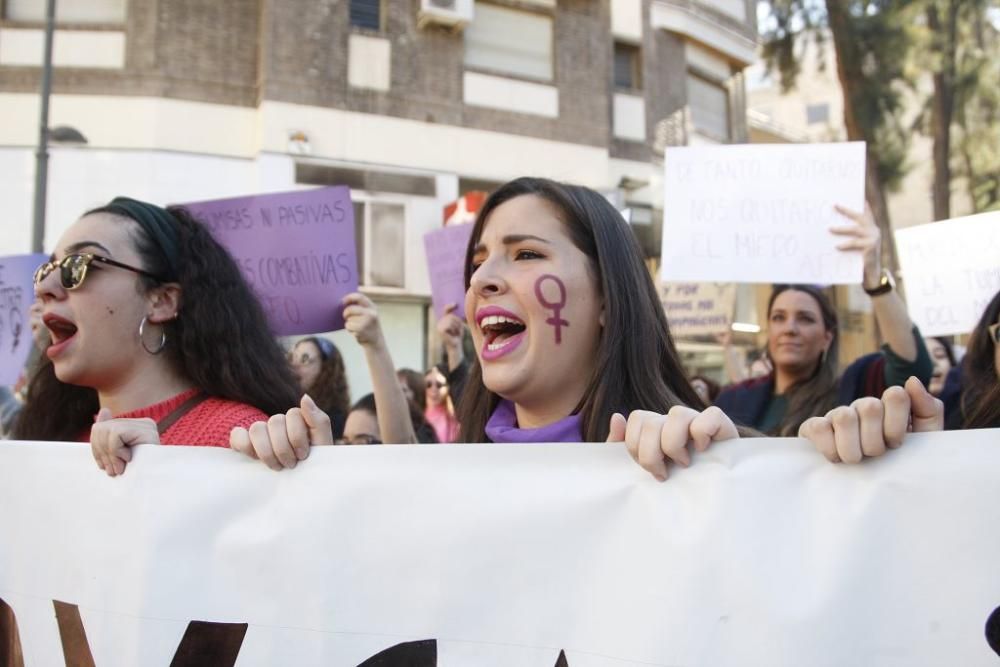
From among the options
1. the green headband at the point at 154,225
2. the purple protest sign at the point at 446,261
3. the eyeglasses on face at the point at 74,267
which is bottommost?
the eyeglasses on face at the point at 74,267

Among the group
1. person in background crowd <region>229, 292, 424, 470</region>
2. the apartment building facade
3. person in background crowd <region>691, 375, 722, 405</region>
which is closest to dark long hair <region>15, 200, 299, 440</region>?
person in background crowd <region>229, 292, 424, 470</region>

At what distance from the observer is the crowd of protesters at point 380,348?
170 cm

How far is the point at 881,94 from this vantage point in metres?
10.8

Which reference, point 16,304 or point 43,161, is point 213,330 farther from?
point 43,161

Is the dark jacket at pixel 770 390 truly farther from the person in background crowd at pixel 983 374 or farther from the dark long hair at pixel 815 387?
the person in background crowd at pixel 983 374

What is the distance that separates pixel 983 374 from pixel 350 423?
243cm

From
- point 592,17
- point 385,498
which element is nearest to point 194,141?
point 592,17

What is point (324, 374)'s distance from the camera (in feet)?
13.2

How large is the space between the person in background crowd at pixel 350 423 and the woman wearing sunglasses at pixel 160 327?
12.6 inches

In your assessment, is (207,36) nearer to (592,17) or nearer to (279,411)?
(592,17)

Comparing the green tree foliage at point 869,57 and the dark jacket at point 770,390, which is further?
the green tree foliage at point 869,57

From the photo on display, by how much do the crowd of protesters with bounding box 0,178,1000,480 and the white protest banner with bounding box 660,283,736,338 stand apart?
11.6ft

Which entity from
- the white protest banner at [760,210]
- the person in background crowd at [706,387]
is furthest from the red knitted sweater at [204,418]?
the person in background crowd at [706,387]

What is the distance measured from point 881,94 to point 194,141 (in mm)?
8515
